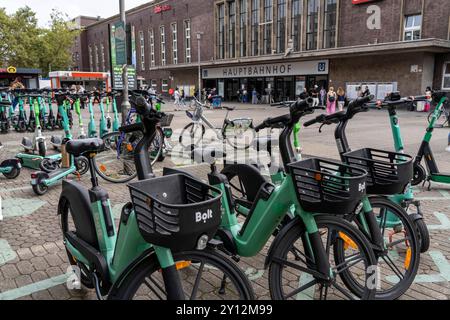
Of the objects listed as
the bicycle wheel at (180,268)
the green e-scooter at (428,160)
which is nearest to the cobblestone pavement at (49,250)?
the green e-scooter at (428,160)

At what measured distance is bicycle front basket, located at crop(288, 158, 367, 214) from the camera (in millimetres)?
2293

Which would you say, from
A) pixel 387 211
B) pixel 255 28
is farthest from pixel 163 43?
pixel 387 211

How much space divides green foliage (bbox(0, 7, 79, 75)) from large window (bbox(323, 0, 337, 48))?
105 feet

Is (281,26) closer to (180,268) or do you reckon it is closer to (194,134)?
(194,134)

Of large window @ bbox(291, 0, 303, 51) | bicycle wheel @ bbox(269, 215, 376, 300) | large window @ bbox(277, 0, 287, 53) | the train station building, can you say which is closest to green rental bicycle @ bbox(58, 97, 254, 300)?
bicycle wheel @ bbox(269, 215, 376, 300)

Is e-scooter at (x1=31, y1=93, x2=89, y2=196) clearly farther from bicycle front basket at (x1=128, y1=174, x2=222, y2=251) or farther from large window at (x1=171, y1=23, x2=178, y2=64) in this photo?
large window at (x1=171, y1=23, x2=178, y2=64)

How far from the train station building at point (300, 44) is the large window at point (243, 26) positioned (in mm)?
92

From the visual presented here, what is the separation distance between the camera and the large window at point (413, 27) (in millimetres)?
25875

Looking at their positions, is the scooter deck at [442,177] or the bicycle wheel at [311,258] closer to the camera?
the bicycle wheel at [311,258]

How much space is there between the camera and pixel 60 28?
Answer: 155 ft

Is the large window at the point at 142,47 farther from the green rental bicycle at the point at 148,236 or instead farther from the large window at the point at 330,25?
the green rental bicycle at the point at 148,236
